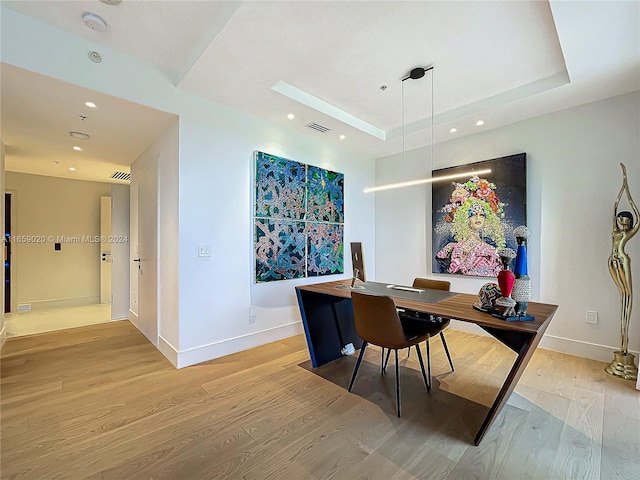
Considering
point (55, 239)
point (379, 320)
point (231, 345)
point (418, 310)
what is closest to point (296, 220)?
point (231, 345)

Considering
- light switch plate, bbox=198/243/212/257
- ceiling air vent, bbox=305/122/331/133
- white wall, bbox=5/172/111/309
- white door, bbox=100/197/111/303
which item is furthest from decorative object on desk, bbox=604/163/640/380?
white wall, bbox=5/172/111/309

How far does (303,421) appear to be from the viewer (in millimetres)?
1949

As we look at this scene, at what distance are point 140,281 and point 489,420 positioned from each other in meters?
4.20

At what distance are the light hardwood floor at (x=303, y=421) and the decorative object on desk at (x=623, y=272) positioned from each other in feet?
0.59

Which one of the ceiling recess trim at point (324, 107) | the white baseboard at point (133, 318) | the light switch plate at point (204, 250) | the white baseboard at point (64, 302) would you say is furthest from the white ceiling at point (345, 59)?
the white baseboard at point (64, 302)

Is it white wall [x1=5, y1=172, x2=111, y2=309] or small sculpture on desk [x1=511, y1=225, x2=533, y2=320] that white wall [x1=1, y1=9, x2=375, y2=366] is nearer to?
small sculpture on desk [x1=511, y1=225, x2=533, y2=320]

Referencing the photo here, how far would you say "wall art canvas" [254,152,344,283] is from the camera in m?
3.38

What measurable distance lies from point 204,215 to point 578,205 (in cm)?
392

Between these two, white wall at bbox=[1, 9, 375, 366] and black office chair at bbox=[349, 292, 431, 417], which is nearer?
black office chair at bbox=[349, 292, 431, 417]

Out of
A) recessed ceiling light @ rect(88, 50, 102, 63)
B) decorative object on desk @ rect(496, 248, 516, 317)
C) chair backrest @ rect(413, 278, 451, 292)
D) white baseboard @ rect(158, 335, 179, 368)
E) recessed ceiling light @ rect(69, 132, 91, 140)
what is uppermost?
recessed ceiling light @ rect(88, 50, 102, 63)

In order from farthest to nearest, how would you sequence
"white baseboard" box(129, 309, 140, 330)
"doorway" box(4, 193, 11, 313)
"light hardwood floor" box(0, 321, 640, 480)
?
"doorway" box(4, 193, 11, 313)
"white baseboard" box(129, 309, 140, 330)
"light hardwood floor" box(0, 321, 640, 480)

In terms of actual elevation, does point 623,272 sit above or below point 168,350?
above

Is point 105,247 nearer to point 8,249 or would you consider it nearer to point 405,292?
point 8,249

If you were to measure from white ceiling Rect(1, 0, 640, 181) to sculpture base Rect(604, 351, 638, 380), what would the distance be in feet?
8.12
